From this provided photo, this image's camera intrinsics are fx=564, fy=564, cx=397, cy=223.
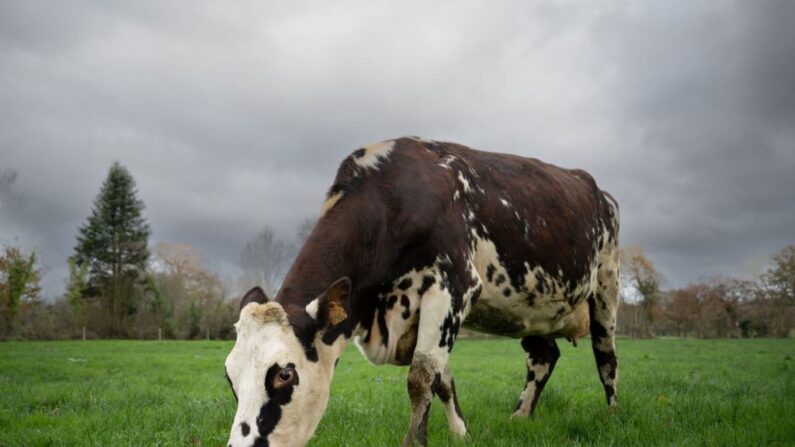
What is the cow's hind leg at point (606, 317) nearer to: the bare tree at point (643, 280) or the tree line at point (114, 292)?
the tree line at point (114, 292)

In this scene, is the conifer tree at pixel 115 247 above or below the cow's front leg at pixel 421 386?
above

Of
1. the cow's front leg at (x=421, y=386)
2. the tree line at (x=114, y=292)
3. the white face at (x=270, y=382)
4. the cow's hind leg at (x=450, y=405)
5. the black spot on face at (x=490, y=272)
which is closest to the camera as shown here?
the white face at (x=270, y=382)

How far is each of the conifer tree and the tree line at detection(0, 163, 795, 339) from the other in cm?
8

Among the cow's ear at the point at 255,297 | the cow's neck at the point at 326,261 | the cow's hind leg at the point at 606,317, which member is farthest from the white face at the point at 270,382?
the cow's hind leg at the point at 606,317

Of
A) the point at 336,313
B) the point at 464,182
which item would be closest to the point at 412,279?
the point at 336,313

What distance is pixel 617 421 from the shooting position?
5547mm

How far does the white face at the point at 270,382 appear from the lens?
132 inches

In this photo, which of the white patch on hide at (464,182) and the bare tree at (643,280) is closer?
A: the white patch on hide at (464,182)

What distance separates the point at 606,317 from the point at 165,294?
49522 mm

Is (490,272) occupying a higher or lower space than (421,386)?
higher

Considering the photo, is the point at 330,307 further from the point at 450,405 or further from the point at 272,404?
the point at 450,405

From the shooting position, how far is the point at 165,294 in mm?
50469

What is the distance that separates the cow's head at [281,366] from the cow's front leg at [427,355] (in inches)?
28.8

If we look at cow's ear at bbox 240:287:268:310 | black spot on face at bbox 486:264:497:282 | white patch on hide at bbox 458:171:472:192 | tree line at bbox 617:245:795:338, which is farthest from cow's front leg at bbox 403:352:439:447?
tree line at bbox 617:245:795:338
